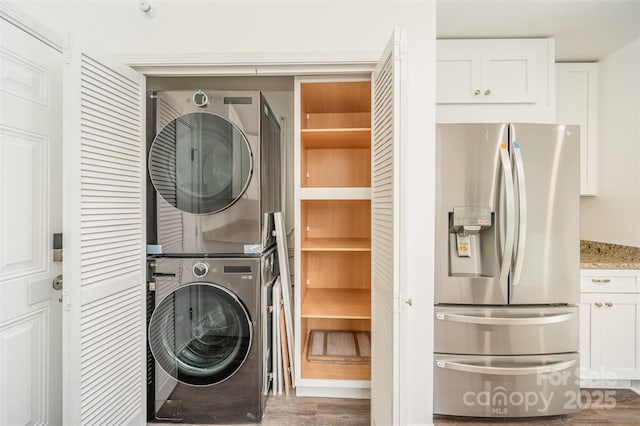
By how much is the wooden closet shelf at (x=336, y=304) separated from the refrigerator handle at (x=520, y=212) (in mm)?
928

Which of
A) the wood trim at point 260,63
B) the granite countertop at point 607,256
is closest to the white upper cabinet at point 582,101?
the granite countertop at point 607,256

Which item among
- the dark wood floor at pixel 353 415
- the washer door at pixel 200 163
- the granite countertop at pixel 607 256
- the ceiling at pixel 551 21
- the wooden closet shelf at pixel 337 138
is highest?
the ceiling at pixel 551 21

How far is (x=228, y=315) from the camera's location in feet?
6.01

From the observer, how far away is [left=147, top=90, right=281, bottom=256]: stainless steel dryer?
1779 millimetres

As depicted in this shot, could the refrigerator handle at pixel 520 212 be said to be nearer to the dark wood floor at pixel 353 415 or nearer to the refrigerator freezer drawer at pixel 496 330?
the refrigerator freezer drawer at pixel 496 330

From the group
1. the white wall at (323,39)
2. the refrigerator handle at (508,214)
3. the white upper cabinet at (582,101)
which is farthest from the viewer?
the white upper cabinet at (582,101)

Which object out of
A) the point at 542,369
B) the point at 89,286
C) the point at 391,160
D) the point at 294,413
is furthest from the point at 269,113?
the point at 542,369

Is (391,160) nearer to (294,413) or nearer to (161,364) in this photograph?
(294,413)

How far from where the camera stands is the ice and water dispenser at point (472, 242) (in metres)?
1.80

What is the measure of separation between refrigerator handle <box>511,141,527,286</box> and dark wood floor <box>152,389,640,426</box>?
0.95 m

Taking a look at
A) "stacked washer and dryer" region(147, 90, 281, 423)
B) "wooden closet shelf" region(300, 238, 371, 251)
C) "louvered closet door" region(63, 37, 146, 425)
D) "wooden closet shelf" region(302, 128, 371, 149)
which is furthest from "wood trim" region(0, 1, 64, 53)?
"wooden closet shelf" region(300, 238, 371, 251)

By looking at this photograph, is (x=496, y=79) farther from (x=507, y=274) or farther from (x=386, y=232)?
(x=386, y=232)

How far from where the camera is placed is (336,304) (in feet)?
7.18

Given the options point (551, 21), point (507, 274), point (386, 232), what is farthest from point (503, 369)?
point (551, 21)
